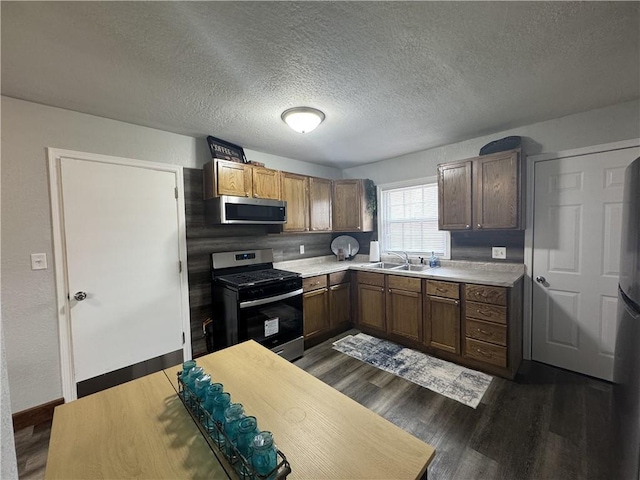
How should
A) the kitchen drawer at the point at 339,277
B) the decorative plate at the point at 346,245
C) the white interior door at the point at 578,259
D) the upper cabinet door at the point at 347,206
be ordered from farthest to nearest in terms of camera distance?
1. the decorative plate at the point at 346,245
2. the upper cabinet door at the point at 347,206
3. the kitchen drawer at the point at 339,277
4. the white interior door at the point at 578,259

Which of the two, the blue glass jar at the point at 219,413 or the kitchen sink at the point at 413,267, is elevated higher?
the kitchen sink at the point at 413,267

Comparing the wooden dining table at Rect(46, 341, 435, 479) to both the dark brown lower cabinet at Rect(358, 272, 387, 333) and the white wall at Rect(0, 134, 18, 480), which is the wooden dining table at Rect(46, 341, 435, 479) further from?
the dark brown lower cabinet at Rect(358, 272, 387, 333)

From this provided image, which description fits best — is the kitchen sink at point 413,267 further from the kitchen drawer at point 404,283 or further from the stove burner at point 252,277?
the stove burner at point 252,277

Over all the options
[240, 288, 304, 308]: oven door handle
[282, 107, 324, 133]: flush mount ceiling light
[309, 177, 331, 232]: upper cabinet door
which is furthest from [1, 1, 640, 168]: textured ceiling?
[240, 288, 304, 308]: oven door handle

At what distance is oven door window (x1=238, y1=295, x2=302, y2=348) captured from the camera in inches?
100.0

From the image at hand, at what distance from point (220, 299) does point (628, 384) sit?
280 cm

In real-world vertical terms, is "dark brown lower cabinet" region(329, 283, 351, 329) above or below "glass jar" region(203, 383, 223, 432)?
below

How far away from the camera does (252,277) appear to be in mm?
2859

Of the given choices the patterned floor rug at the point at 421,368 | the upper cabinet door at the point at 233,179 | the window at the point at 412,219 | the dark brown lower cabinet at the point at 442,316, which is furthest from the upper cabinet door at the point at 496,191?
the upper cabinet door at the point at 233,179

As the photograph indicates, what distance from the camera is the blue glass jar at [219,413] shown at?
797 millimetres

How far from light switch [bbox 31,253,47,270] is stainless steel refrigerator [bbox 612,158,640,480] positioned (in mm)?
3270

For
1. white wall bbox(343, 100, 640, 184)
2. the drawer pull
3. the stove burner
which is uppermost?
white wall bbox(343, 100, 640, 184)

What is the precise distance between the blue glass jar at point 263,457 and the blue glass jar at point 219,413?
162 mm

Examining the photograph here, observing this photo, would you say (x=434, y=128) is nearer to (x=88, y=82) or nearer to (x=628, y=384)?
(x=628, y=384)
